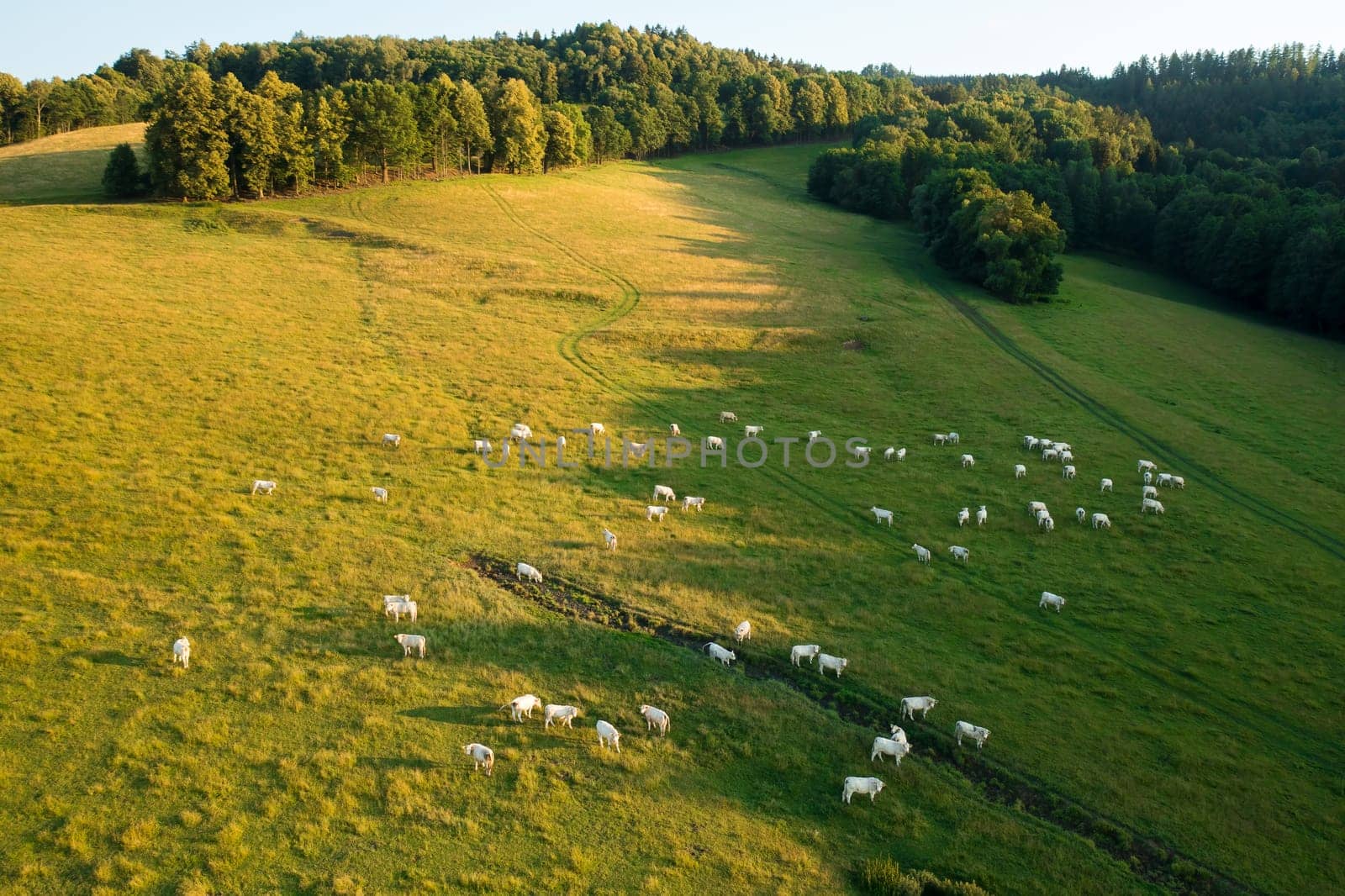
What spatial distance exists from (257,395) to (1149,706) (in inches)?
1771

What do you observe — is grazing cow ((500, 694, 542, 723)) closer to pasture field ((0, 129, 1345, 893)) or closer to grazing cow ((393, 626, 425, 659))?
pasture field ((0, 129, 1345, 893))

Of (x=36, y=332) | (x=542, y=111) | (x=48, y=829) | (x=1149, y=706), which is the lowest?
(x=1149, y=706)

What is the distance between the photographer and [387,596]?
27469 mm

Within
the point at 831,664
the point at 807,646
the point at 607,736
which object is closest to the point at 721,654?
the point at 807,646

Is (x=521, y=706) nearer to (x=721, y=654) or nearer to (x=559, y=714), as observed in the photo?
(x=559, y=714)

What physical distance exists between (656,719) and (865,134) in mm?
143755

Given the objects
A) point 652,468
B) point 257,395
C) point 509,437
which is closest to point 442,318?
point 257,395

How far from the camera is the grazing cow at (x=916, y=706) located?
81.0ft

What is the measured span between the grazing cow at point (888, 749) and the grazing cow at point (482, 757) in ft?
33.7

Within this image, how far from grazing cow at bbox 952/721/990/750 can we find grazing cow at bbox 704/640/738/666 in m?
7.14

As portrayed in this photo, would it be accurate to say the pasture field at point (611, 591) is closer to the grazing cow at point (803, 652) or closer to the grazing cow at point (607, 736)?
the grazing cow at point (607, 736)

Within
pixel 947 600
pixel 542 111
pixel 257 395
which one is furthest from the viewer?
pixel 542 111

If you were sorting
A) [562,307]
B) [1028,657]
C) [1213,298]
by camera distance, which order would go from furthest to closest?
[1213,298] → [562,307] → [1028,657]

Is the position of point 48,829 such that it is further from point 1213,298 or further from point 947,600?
point 1213,298
